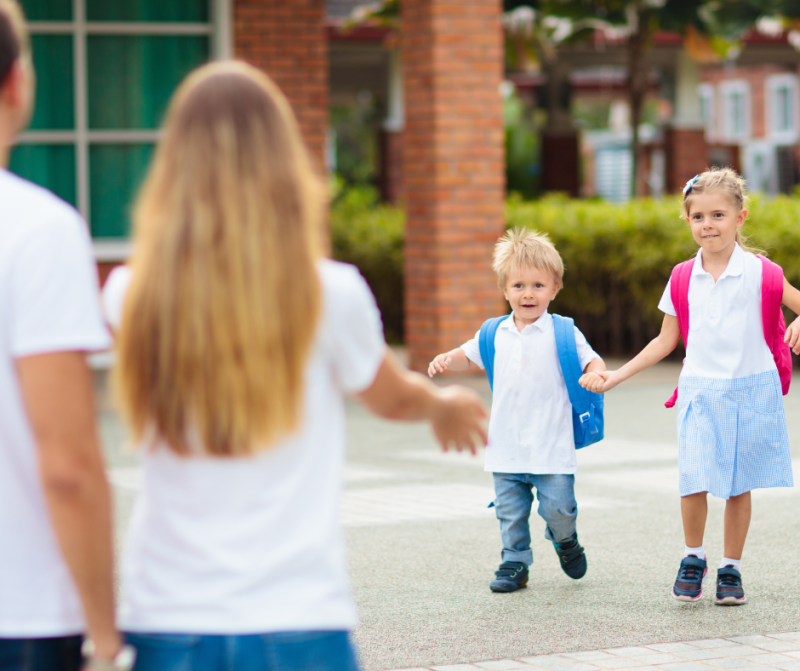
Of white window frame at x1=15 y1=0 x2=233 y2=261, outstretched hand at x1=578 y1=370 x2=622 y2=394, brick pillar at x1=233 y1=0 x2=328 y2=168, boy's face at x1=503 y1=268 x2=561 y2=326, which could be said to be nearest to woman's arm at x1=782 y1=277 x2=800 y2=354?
outstretched hand at x1=578 y1=370 x2=622 y2=394

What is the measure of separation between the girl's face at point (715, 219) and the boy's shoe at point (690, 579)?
1131 mm

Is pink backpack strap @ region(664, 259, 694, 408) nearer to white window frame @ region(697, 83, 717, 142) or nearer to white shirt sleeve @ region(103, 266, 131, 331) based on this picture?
white shirt sleeve @ region(103, 266, 131, 331)

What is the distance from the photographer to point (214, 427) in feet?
7.00

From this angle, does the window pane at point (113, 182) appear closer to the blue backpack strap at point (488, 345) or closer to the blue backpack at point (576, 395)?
the blue backpack strap at point (488, 345)

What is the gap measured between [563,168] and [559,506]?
20.8 m

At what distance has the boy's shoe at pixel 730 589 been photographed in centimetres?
508

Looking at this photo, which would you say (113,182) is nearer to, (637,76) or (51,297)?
(637,76)

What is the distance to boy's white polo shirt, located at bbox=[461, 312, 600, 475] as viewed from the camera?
17.1 ft

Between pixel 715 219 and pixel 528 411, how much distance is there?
0.98 m

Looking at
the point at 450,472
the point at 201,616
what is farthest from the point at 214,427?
the point at 450,472

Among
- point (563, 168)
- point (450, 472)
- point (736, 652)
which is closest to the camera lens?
point (736, 652)

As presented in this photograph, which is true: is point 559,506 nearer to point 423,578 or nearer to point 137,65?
point 423,578

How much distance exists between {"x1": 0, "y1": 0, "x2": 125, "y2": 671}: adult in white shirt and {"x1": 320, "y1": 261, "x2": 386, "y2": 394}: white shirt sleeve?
0.36 m

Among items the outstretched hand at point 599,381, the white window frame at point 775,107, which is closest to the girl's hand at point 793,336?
the outstretched hand at point 599,381
